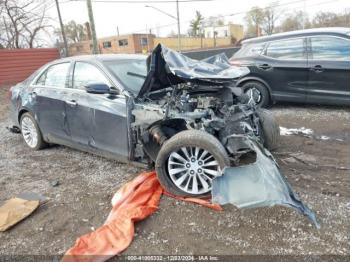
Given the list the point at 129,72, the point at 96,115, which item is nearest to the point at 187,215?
the point at 96,115

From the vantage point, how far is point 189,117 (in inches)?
150

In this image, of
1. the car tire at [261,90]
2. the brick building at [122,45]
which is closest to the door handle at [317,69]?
the car tire at [261,90]

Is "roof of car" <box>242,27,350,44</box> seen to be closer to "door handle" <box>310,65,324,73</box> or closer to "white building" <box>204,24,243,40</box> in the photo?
"door handle" <box>310,65,324,73</box>

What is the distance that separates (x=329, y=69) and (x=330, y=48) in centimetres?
43

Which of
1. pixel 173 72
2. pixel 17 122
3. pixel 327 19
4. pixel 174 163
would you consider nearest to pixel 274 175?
pixel 174 163

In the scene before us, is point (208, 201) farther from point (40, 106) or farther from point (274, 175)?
point (40, 106)

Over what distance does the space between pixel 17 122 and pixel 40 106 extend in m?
0.99

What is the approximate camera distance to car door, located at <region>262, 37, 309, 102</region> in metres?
6.84

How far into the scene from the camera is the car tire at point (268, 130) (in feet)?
→ 15.1

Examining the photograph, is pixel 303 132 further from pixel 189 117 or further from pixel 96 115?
pixel 96 115

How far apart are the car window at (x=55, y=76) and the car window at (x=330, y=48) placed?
466cm

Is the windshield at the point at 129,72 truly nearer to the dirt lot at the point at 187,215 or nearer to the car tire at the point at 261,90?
the dirt lot at the point at 187,215

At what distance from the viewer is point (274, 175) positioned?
3.10 meters

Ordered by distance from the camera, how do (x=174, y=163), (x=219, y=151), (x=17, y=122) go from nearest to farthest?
(x=219, y=151)
(x=174, y=163)
(x=17, y=122)
